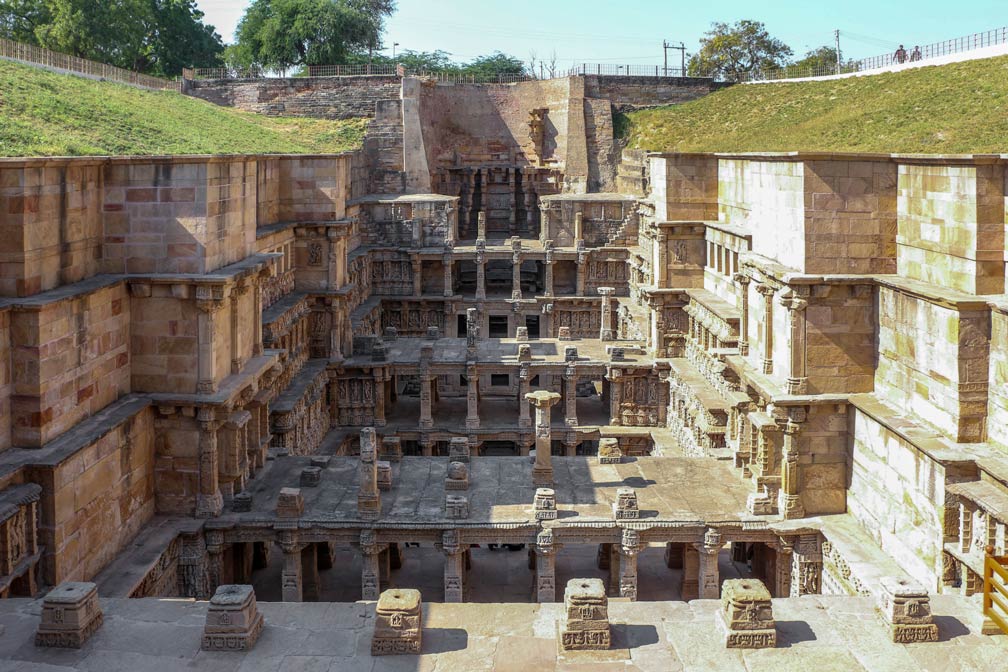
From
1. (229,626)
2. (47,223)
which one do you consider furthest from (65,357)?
(229,626)

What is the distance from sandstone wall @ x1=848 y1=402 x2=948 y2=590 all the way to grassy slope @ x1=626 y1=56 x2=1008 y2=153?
2054cm

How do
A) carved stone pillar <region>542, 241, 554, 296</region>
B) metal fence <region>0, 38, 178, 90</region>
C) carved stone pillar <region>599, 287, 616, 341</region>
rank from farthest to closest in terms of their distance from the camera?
carved stone pillar <region>542, 241, 554, 296</region>, metal fence <region>0, 38, 178, 90</region>, carved stone pillar <region>599, 287, 616, 341</region>

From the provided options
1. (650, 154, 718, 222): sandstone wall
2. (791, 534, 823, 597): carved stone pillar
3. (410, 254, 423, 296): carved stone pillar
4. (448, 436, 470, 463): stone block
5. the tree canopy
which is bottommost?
(791, 534, 823, 597): carved stone pillar

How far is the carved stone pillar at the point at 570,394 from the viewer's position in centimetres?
3600

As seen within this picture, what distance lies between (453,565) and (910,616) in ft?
33.4

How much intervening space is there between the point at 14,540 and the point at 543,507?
9.97 metres

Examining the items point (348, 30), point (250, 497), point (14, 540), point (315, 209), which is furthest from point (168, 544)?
point (348, 30)

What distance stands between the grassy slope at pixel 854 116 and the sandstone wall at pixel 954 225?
19334 mm

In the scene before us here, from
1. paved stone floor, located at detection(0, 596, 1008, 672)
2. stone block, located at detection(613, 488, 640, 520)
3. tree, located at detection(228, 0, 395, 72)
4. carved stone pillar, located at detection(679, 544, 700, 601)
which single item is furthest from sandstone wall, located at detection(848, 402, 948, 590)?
tree, located at detection(228, 0, 395, 72)

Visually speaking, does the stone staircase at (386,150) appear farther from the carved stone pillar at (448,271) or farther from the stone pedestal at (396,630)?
the stone pedestal at (396,630)

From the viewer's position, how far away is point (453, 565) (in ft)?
73.0

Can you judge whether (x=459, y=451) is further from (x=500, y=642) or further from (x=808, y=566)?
(x=500, y=642)

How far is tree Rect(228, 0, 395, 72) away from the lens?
67500 millimetres

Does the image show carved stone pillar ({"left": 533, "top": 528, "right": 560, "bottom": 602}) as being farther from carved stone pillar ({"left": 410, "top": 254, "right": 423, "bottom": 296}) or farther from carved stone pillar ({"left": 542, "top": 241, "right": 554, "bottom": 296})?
carved stone pillar ({"left": 542, "top": 241, "right": 554, "bottom": 296})
